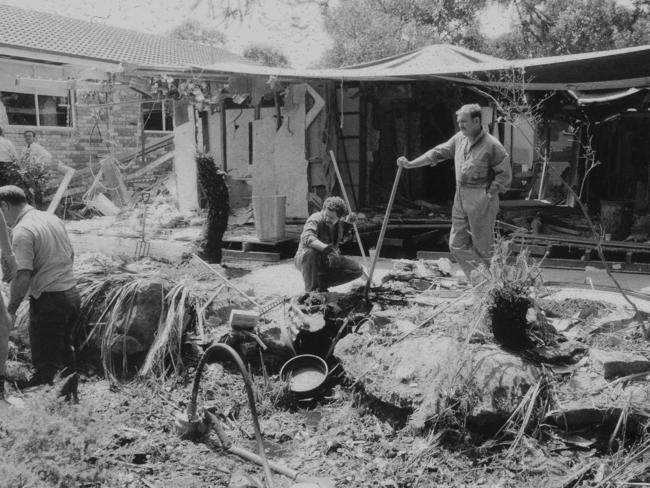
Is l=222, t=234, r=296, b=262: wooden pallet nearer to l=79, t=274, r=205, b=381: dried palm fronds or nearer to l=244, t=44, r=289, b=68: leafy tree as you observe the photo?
l=79, t=274, r=205, b=381: dried palm fronds

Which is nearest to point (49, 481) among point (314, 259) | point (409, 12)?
Answer: point (314, 259)

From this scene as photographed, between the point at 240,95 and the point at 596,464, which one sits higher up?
the point at 240,95

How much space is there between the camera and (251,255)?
30.4 ft

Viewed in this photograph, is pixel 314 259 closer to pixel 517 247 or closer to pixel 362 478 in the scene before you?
pixel 362 478

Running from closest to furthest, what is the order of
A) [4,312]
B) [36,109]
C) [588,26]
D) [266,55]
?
[4,312] < [36,109] < [588,26] < [266,55]

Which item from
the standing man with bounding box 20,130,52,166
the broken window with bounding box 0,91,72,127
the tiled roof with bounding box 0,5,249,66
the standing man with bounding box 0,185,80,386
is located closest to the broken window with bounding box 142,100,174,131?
the tiled roof with bounding box 0,5,249,66

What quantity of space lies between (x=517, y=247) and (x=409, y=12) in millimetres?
15303

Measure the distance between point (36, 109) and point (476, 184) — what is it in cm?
1265

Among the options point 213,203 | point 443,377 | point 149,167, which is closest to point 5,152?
point 149,167

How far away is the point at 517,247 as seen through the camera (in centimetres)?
872

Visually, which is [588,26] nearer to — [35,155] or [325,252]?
[35,155]

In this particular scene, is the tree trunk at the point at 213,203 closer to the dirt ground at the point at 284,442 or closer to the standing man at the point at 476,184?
the dirt ground at the point at 284,442

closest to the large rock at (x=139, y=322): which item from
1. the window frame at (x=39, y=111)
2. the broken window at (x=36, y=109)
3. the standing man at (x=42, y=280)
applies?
the standing man at (x=42, y=280)

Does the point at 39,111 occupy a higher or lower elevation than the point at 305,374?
higher
